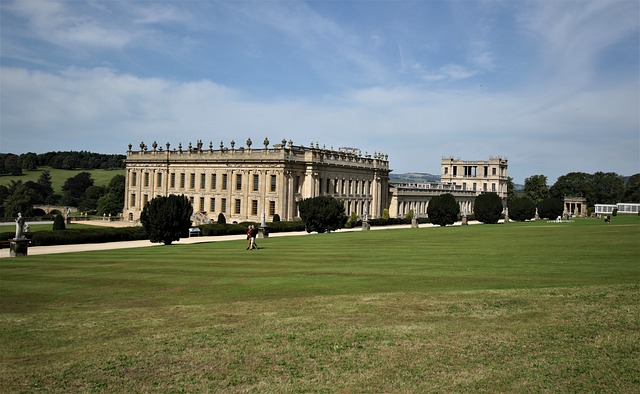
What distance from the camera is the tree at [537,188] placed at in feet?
449

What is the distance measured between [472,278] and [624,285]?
4374mm

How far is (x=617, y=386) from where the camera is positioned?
9688mm

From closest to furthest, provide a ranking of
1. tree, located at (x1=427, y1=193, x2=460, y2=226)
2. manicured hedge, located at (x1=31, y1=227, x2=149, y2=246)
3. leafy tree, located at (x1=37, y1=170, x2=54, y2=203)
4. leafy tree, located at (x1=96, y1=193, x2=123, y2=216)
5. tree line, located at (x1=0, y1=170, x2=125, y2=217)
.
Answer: manicured hedge, located at (x1=31, y1=227, x2=149, y2=246) → tree, located at (x1=427, y1=193, x2=460, y2=226) → tree line, located at (x1=0, y1=170, x2=125, y2=217) → leafy tree, located at (x1=96, y1=193, x2=123, y2=216) → leafy tree, located at (x1=37, y1=170, x2=54, y2=203)

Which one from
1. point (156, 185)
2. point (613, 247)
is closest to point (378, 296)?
point (613, 247)

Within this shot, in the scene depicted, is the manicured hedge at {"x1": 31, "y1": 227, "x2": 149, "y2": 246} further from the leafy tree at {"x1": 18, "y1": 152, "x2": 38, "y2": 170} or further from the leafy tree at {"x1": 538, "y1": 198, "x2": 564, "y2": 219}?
the leafy tree at {"x1": 18, "y1": 152, "x2": 38, "y2": 170}

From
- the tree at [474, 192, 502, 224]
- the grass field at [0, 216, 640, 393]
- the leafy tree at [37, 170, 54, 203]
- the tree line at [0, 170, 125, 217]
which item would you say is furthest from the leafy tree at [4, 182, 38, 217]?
the grass field at [0, 216, 640, 393]

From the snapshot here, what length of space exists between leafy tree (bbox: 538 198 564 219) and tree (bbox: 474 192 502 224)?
17235 millimetres

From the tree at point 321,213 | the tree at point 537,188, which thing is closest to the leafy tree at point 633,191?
the tree at point 537,188

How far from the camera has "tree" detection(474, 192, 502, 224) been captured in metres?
77.3

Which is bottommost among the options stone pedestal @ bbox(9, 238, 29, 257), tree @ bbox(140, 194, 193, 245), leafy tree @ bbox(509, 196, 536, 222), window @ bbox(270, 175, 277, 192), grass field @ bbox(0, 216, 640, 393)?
grass field @ bbox(0, 216, 640, 393)

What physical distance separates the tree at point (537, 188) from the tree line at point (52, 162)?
102649 millimetres

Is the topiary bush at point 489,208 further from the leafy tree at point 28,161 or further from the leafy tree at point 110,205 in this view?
the leafy tree at point 28,161

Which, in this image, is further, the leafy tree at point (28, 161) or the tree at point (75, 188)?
the leafy tree at point (28, 161)

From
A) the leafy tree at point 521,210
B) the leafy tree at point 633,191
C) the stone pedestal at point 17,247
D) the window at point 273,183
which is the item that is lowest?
the stone pedestal at point 17,247
